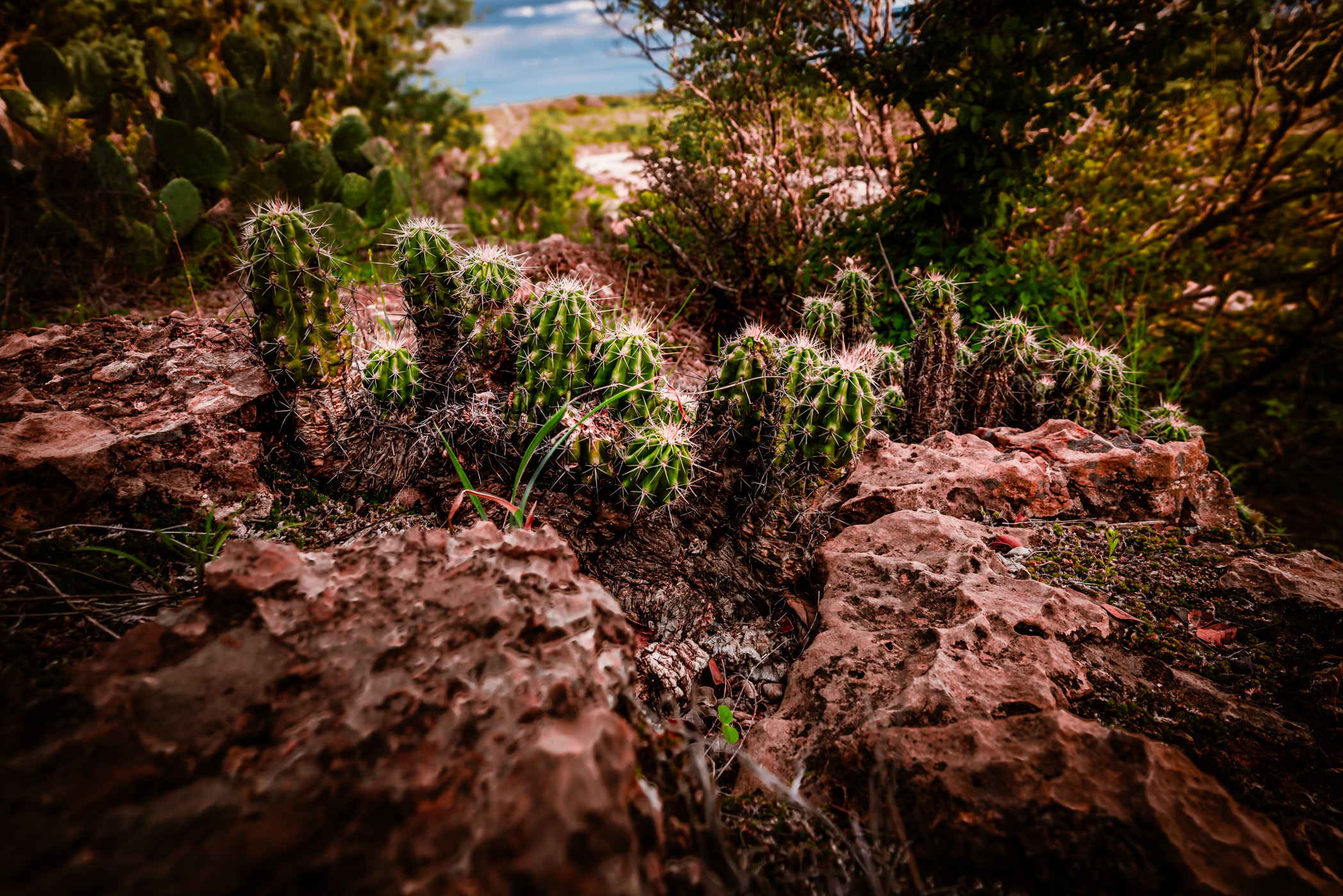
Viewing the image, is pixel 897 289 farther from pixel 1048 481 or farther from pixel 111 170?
pixel 111 170

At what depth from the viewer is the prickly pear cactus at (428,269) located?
7.39 feet

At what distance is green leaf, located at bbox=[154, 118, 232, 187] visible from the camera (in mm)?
4234

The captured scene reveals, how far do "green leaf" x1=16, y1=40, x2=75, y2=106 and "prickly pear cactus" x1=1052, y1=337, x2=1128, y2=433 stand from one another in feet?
23.4

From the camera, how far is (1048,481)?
2707 mm

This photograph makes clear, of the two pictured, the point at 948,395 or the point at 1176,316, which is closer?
the point at 948,395

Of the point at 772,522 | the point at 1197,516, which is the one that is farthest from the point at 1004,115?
the point at 772,522

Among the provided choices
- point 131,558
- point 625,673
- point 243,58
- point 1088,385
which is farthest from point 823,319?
point 243,58

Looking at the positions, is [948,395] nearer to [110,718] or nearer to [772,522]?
[772,522]

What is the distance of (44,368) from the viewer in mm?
2373

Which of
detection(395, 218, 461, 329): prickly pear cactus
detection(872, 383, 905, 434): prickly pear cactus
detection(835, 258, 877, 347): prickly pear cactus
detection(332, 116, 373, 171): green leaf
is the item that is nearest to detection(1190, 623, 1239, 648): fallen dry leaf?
detection(872, 383, 905, 434): prickly pear cactus

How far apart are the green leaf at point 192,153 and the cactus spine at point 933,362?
16.4ft

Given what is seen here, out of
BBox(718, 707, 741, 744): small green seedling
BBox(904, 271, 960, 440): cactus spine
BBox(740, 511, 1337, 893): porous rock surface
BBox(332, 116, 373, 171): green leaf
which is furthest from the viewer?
BBox(332, 116, 373, 171): green leaf

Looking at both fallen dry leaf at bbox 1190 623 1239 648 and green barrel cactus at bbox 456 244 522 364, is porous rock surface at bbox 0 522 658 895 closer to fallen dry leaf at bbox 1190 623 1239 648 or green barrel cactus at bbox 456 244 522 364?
green barrel cactus at bbox 456 244 522 364

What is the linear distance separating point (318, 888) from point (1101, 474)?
317 cm
